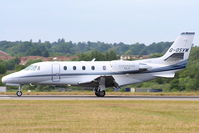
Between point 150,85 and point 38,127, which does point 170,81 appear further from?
point 38,127

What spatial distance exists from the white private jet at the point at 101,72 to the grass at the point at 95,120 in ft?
47.6

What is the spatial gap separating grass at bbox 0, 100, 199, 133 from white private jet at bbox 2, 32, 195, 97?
1450 cm

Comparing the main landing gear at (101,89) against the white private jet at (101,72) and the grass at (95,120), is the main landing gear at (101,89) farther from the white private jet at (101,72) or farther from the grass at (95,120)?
the grass at (95,120)

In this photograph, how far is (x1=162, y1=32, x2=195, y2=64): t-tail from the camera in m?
48.3

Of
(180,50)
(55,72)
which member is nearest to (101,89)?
(55,72)

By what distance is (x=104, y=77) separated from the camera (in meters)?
46.1

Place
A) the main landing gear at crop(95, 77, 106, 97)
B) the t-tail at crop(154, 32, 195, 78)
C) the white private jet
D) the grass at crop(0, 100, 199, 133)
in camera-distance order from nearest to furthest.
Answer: the grass at crop(0, 100, 199, 133)
the white private jet
the main landing gear at crop(95, 77, 106, 97)
the t-tail at crop(154, 32, 195, 78)

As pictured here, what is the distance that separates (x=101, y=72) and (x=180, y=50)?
22.0ft

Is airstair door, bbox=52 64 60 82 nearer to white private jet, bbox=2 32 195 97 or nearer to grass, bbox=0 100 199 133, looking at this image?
white private jet, bbox=2 32 195 97

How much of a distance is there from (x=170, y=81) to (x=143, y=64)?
30819 millimetres

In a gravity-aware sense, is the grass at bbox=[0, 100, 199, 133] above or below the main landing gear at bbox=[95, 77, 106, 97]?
below

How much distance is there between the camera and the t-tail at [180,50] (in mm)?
48281

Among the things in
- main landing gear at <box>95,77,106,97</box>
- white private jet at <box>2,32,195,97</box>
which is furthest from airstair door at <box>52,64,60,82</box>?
main landing gear at <box>95,77,106,97</box>

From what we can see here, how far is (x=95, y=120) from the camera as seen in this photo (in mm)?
25016
